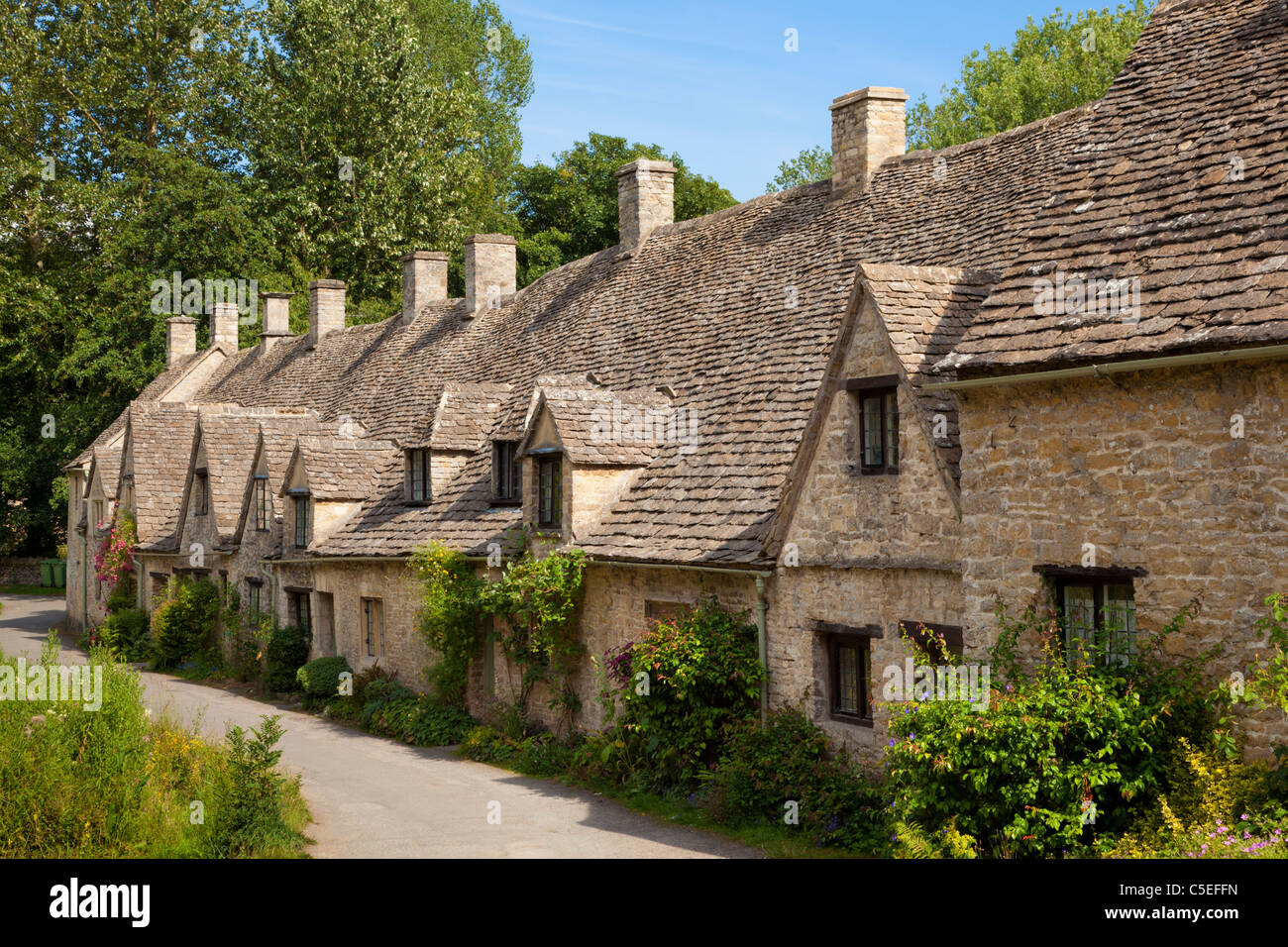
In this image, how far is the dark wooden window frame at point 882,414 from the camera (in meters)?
14.0

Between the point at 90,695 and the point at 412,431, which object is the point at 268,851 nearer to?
the point at 90,695

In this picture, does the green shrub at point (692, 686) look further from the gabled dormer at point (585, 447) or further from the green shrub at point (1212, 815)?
the green shrub at point (1212, 815)

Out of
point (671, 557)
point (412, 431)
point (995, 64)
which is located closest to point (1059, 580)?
point (671, 557)

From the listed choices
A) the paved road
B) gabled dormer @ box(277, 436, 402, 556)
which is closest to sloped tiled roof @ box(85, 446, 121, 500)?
gabled dormer @ box(277, 436, 402, 556)

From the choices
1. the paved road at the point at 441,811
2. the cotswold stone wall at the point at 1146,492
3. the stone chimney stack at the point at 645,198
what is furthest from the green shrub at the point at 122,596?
the cotswold stone wall at the point at 1146,492

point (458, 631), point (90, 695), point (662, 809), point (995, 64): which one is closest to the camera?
point (90, 695)

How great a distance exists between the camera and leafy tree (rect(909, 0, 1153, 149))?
40.9 meters

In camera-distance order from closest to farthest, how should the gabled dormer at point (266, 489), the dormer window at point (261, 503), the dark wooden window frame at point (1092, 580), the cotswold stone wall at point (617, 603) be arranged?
the dark wooden window frame at point (1092, 580)
the cotswold stone wall at point (617, 603)
the gabled dormer at point (266, 489)
the dormer window at point (261, 503)

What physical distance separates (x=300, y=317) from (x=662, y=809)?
114ft

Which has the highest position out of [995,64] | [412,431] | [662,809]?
[995,64]

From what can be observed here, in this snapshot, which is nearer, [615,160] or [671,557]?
[671,557]

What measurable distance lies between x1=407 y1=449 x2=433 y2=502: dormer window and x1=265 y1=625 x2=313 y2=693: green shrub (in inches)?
172

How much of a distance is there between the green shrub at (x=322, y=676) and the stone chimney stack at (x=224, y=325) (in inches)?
1010

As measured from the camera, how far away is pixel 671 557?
16719 mm
